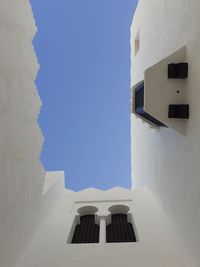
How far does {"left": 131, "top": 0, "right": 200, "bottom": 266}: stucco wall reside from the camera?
11.2 ft

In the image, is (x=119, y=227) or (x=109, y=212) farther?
(x=109, y=212)

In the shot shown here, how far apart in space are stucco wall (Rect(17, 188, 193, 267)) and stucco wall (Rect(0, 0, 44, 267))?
1.10 feet

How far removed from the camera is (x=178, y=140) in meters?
4.18

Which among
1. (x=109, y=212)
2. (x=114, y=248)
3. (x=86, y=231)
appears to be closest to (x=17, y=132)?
(x=114, y=248)

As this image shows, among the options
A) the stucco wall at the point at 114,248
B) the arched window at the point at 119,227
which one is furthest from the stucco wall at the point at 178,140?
the arched window at the point at 119,227

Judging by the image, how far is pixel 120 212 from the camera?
6.51m

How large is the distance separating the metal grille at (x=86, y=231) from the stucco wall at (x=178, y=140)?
139cm

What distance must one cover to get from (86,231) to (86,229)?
129 mm

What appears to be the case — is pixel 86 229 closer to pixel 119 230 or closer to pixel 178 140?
pixel 119 230

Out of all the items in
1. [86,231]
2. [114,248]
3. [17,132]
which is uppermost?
[17,132]

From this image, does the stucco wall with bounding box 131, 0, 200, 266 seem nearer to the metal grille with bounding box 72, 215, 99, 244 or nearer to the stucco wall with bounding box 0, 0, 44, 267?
the metal grille with bounding box 72, 215, 99, 244

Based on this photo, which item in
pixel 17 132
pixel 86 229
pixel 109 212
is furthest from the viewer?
pixel 109 212

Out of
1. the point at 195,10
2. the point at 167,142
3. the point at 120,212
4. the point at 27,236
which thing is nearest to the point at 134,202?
the point at 120,212

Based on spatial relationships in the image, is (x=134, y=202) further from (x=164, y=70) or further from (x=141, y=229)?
(x=164, y=70)
